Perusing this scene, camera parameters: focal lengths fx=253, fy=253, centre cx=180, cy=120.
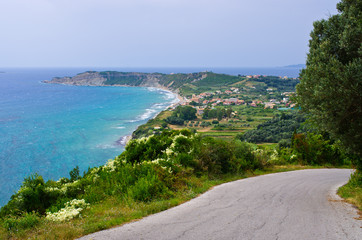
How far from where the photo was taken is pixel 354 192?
962cm

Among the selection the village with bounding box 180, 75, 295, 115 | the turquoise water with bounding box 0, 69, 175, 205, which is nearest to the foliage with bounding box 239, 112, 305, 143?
the turquoise water with bounding box 0, 69, 175, 205

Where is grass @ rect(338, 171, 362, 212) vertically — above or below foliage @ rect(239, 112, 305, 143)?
above

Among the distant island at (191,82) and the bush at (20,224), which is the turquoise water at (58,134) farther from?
the distant island at (191,82)

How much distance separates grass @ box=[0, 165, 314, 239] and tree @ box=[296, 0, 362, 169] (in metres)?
4.82

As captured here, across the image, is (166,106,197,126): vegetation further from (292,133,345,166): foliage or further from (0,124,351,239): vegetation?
(0,124,351,239): vegetation

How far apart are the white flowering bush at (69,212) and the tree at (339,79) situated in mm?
7482

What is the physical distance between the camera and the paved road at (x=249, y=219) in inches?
205

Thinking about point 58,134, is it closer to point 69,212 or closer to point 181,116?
point 181,116

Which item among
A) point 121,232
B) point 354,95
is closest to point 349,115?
point 354,95

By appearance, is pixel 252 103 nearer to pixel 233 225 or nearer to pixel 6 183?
pixel 6 183

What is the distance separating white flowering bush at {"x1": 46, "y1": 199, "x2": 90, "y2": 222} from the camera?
581 centimetres

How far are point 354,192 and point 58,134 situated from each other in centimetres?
6698

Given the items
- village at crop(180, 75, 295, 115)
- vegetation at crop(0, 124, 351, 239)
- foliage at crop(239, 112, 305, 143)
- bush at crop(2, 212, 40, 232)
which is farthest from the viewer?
village at crop(180, 75, 295, 115)

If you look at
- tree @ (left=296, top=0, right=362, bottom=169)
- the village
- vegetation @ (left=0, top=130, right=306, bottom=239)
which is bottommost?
the village
